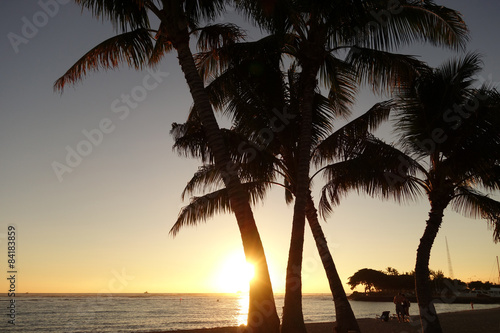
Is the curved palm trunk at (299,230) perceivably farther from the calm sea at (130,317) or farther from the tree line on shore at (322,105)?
the calm sea at (130,317)

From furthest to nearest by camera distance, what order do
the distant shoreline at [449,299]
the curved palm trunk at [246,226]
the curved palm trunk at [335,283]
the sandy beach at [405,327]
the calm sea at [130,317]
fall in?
1. the distant shoreline at [449,299]
2. the calm sea at [130,317]
3. the sandy beach at [405,327]
4. the curved palm trunk at [335,283]
5. the curved palm trunk at [246,226]

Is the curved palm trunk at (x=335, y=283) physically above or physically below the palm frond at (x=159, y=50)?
below

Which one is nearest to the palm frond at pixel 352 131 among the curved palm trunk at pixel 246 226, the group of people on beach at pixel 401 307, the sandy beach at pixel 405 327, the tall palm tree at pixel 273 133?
the tall palm tree at pixel 273 133

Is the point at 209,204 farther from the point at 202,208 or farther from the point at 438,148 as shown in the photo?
the point at 438,148

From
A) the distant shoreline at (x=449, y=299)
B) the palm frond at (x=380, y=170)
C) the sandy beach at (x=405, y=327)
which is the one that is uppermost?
the palm frond at (x=380, y=170)

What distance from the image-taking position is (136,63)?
11422 mm

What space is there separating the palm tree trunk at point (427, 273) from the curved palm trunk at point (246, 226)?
481 cm

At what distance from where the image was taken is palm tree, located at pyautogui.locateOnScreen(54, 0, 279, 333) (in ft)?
27.5

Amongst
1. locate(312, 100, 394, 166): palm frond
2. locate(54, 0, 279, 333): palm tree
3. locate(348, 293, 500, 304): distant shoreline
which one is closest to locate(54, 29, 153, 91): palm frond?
locate(54, 0, 279, 333): palm tree

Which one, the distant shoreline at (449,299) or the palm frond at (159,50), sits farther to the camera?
the distant shoreline at (449,299)

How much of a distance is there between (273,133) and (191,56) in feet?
11.6

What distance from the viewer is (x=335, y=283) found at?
11.7 m

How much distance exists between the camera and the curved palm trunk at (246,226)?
813 cm

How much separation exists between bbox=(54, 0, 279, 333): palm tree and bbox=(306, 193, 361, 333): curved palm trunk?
308cm
